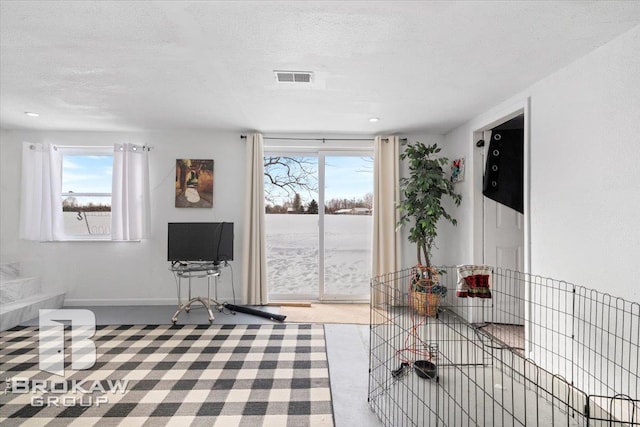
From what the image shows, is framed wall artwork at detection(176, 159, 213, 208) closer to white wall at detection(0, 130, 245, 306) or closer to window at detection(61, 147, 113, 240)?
white wall at detection(0, 130, 245, 306)

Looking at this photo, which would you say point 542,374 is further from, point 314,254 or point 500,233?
point 314,254

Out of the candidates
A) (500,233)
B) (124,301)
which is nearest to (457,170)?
(500,233)

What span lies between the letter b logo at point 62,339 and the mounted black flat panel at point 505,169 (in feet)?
13.4

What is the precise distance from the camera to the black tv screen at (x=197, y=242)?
3.77 meters

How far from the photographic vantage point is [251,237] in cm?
412

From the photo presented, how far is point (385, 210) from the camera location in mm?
4180

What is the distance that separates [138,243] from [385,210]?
128 inches

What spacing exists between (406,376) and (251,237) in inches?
97.9

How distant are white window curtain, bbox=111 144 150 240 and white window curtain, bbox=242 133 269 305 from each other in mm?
1317

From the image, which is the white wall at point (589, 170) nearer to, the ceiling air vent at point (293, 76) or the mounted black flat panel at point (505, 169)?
the mounted black flat panel at point (505, 169)

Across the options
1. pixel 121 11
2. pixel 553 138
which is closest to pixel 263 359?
pixel 121 11

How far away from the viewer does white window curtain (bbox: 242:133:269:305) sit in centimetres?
411
